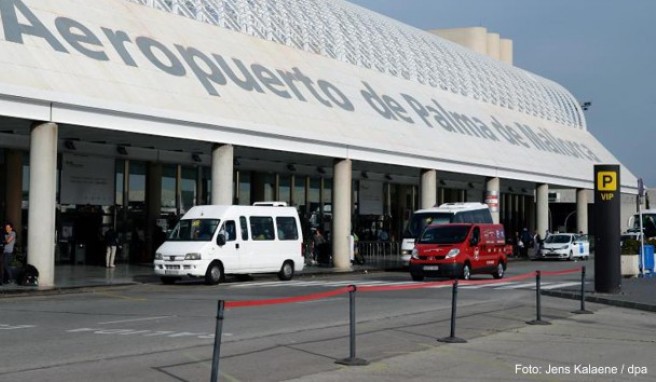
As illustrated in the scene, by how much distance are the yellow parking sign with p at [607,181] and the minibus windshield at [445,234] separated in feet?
23.1

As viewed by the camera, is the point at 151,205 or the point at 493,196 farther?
the point at 493,196

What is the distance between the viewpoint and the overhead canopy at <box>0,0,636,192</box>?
27625 mm

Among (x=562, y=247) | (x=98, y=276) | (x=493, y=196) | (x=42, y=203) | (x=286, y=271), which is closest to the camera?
(x=42, y=203)

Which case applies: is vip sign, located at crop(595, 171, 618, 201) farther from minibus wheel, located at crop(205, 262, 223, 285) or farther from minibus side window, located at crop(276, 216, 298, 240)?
minibus wheel, located at crop(205, 262, 223, 285)

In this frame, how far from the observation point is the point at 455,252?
3106cm

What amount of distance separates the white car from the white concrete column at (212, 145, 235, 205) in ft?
91.3

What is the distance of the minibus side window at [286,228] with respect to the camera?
3206cm

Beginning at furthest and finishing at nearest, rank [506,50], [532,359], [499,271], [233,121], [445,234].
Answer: [506,50]
[499,271]
[233,121]
[445,234]
[532,359]

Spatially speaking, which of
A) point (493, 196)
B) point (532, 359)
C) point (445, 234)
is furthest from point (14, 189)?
point (532, 359)

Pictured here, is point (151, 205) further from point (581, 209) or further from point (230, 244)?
point (581, 209)

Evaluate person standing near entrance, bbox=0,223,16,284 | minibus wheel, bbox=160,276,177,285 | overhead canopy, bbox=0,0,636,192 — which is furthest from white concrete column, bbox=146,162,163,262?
person standing near entrance, bbox=0,223,16,284

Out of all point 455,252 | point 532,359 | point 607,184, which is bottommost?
point 532,359

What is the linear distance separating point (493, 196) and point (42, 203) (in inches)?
1185

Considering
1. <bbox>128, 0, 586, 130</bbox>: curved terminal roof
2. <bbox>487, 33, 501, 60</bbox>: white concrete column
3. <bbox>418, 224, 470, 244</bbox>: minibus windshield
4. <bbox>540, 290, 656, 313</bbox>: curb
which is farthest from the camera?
<bbox>487, 33, 501, 60</bbox>: white concrete column
